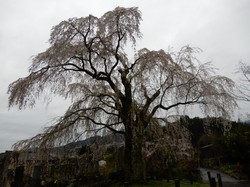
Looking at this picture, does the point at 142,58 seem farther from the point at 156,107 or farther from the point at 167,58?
the point at 156,107

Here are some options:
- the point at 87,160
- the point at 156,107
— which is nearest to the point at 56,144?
the point at 87,160

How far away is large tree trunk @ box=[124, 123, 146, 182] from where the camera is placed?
1217 cm

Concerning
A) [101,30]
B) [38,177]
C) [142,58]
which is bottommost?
[38,177]

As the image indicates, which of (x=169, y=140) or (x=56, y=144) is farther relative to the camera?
(x=169, y=140)

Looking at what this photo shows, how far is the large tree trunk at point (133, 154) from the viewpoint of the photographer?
1217 cm

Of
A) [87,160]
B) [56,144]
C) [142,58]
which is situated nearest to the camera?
[56,144]

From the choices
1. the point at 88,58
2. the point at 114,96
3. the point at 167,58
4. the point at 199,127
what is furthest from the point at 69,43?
the point at 199,127

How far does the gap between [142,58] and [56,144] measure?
18.0 feet

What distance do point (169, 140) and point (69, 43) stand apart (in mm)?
7321

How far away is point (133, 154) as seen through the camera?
12.5 m

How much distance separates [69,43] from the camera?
449 inches

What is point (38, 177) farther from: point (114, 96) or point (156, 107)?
point (156, 107)

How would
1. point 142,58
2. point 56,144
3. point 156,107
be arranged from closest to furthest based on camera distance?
point 56,144 < point 142,58 < point 156,107

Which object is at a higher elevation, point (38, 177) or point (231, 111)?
point (231, 111)
